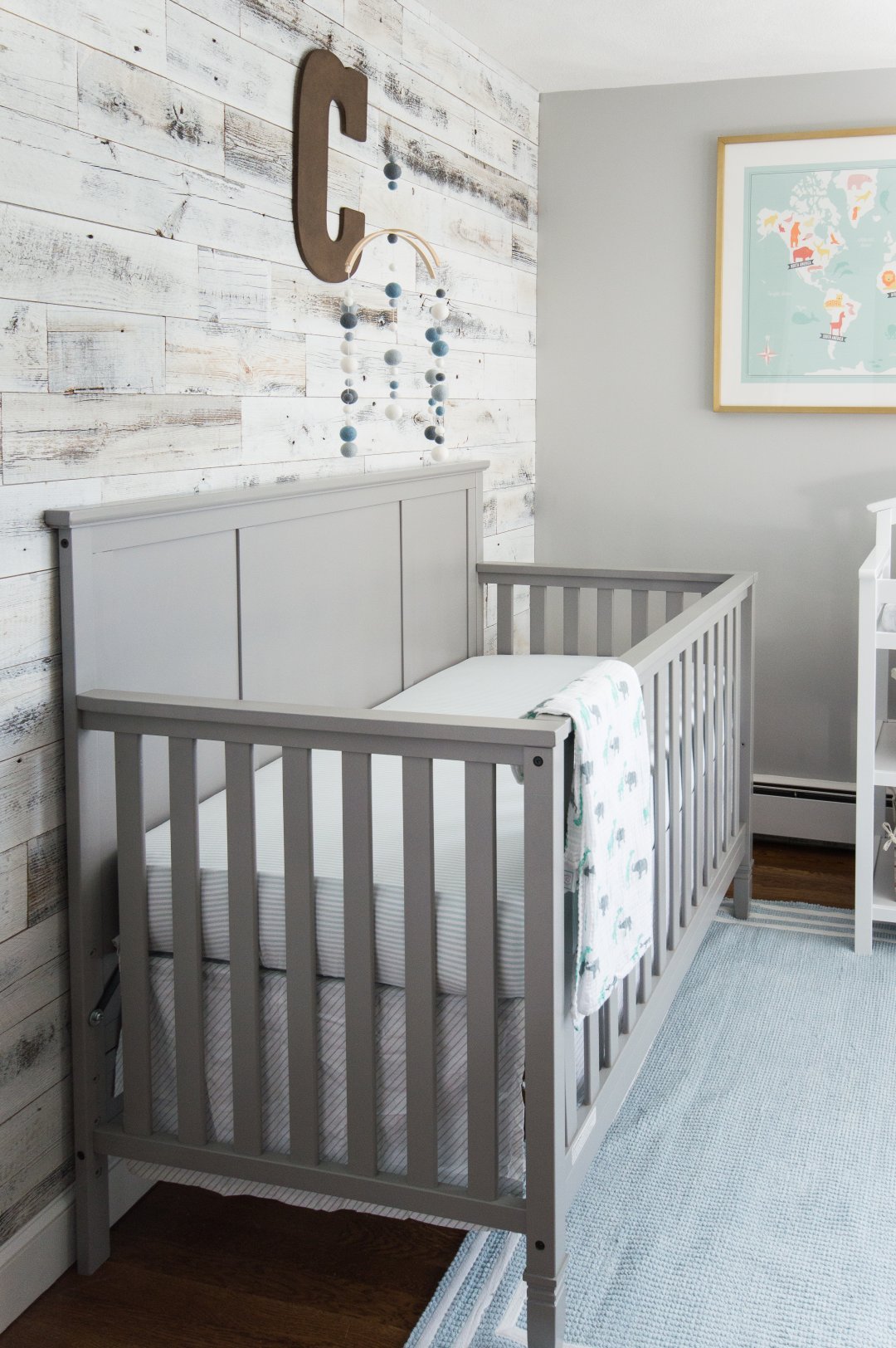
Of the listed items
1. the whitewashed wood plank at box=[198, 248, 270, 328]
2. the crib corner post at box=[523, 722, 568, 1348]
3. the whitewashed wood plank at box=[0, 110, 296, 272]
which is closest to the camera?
the crib corner post at box=[523, 722, 568, 1348]

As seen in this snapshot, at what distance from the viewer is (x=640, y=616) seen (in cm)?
289

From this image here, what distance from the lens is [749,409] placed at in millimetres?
3371

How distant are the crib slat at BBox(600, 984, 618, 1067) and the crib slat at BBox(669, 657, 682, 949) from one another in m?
0.39

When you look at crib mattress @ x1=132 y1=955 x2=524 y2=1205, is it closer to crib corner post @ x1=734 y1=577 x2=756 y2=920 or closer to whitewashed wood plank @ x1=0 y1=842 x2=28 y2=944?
whitewashed wood plank @ x1=0 y1=842 x2=28 y2=944

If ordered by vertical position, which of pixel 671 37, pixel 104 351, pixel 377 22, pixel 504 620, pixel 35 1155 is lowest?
pixel 35 1155

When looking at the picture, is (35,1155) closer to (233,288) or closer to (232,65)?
(233,288)

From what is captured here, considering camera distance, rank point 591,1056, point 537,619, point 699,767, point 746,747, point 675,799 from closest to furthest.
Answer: point 591,1056 < point 675,799 < point 699,767 < point 746,747 < point 537,619

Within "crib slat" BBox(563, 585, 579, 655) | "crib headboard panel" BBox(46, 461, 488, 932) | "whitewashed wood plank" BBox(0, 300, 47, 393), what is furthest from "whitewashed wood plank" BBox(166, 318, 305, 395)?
"crib slat" BBox(563, 585, 579, 655)

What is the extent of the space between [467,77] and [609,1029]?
220 cm

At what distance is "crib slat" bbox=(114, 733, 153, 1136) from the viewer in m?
1.63

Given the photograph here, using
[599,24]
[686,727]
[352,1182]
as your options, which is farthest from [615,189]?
[352,1182]

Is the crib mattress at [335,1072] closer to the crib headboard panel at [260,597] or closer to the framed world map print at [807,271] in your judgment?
the crib headboard panel at [260,597]

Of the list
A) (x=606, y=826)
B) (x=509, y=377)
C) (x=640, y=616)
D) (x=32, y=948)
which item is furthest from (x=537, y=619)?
(x=32, y=948)

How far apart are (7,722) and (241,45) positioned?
1.13 meters
